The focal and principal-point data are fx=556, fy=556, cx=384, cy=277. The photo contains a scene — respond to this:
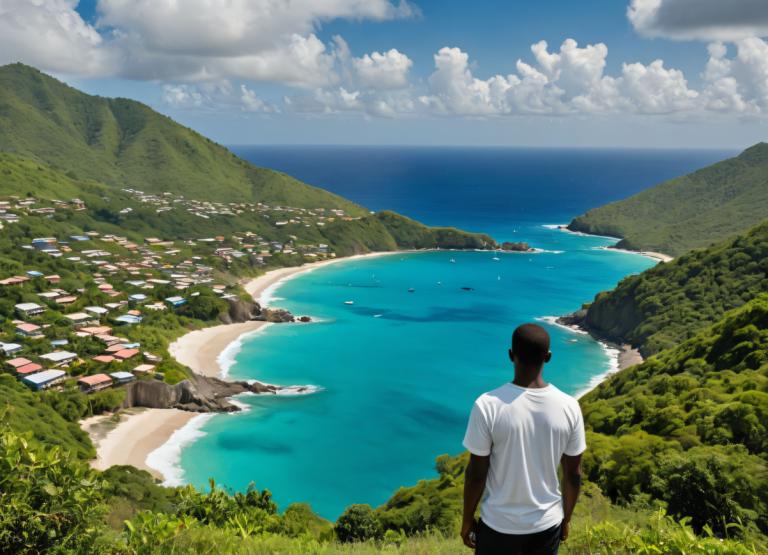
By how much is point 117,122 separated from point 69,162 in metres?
39.6

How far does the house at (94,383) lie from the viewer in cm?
4169

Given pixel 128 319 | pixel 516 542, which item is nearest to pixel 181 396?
pixel 128 319

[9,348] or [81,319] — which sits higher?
[81,319]

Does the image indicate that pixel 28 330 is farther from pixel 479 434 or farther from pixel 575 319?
pixel 575 319

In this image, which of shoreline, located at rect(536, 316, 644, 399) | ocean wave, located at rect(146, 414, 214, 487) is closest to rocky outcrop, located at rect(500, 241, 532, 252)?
shoreline, located at rect(536, 316, 644, 399)

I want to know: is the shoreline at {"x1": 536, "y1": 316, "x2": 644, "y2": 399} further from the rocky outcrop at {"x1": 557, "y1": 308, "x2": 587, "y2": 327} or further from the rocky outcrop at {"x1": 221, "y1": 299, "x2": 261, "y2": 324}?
the rocky outcrop at {"x1": 221, "y1": 299, "x2": 261, "y2": 324}

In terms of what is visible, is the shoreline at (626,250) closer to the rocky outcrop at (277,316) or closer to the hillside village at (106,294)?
the hillside village at (106,294)

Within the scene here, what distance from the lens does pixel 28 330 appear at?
5012 cm

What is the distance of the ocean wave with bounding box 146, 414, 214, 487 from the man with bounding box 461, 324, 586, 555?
110 feet

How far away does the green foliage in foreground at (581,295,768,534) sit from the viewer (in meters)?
13.9

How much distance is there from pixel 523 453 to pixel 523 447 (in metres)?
0.04

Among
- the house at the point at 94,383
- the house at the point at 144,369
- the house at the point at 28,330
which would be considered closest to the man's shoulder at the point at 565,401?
the house at the point at 94,383

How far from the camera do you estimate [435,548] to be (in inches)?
265

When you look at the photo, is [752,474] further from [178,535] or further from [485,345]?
[485,345]
